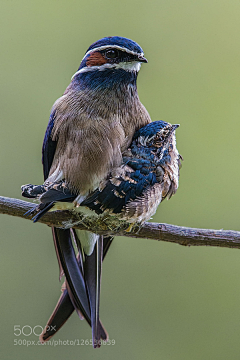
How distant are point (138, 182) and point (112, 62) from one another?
0.44 m

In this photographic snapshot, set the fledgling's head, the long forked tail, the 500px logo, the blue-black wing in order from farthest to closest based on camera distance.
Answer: the 500px logo < the long forked tail < the blue-black wing < the fledgling's head

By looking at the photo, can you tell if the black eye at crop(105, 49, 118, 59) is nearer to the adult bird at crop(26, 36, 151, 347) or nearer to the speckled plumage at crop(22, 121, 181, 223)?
the adult bird at crop(26, 36, 151, 347)

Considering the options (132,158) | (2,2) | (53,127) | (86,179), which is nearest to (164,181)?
(132,158)

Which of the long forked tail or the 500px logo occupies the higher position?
the long forked tail

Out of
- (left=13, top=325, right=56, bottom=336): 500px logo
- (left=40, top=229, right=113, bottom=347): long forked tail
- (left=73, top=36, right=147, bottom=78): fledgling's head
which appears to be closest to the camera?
(left=73, top=36, right=147, bottom=78): fledgling's head

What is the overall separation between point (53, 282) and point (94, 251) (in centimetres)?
76

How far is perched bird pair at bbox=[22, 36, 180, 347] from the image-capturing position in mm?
1469

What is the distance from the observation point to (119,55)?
58.4 inches

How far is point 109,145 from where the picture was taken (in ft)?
4.90

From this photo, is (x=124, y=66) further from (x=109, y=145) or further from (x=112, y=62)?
(x=109, y=145)

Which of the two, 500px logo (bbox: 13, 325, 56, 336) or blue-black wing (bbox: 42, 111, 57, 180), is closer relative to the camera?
blue-black wing (bbox: 42, 111, 57, 180)

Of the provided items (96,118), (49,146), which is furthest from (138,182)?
(49,146)

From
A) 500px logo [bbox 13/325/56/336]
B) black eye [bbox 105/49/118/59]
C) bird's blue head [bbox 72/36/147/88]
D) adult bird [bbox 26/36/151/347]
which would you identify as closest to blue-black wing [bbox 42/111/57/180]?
adult bird [bbox 26/36/151/347]

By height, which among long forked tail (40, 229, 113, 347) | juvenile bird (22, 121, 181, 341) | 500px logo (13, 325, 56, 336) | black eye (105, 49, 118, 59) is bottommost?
500px logo (13, 325, 56, 336)
